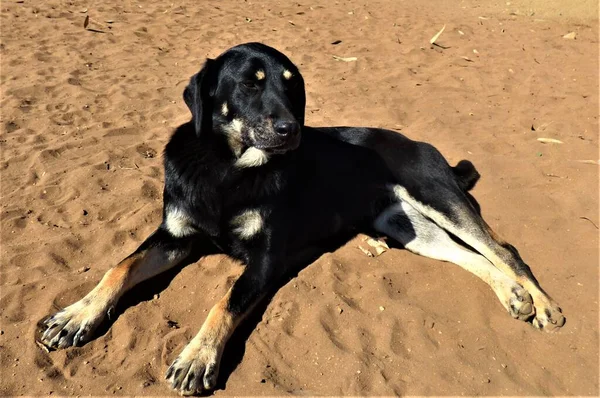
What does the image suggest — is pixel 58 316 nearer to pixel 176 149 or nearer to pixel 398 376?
pixel 176 149

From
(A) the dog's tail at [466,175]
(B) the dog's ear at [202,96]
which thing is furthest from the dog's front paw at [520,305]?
(B) the dog's ear at [202,96]

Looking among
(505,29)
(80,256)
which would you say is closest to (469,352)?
(80,256)

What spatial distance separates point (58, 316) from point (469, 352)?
2601 millimetres

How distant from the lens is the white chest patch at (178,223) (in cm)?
355

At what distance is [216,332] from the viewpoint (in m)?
2.97

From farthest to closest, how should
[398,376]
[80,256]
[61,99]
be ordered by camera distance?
[61,99] → [80,256] → [398,376]

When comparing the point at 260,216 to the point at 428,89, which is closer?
the point at 260,216

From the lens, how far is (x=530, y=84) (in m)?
7.78

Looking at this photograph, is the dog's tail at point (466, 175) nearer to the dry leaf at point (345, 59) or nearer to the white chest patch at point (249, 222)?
the white chest patch at point (249, 222)

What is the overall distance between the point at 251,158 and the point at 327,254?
41.1 inches

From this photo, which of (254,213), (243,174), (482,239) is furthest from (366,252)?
(243,174)

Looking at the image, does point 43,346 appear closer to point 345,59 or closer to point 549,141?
point 549,141

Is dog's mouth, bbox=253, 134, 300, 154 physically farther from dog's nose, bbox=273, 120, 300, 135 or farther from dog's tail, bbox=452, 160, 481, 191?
dog's tail, bbox=452, 160, 481, 191

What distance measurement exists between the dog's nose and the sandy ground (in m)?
1.12
